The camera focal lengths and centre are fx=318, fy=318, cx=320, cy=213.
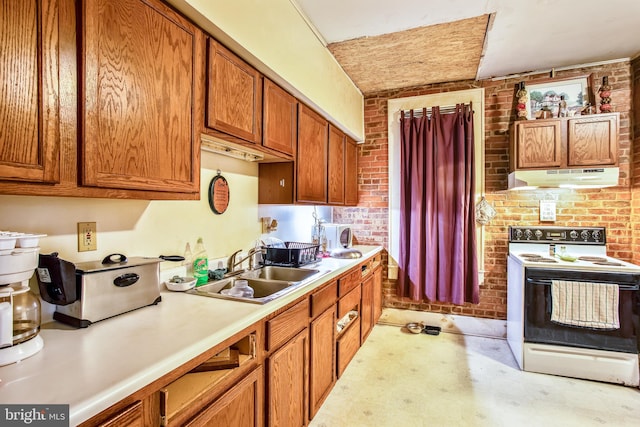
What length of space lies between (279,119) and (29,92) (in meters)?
1.38

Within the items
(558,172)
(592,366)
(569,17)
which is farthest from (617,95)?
(592,366)

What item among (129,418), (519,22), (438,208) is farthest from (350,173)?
(129,418)

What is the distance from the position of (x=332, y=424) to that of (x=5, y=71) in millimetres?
2246

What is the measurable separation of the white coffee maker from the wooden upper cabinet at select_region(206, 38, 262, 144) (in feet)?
2.95

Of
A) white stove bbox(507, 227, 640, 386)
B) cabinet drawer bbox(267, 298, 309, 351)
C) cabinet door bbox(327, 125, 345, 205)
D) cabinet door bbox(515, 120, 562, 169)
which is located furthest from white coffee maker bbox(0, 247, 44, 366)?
cabinet door bbox(515, 120, 562, 169)

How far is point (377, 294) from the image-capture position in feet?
11.9

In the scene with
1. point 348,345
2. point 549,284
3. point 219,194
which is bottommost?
point 348,345

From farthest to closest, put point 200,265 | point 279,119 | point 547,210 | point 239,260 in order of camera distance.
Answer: point 547,210 < point 239,260 < point 279,119 < point 200,265

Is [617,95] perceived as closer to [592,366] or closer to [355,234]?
[592,366]

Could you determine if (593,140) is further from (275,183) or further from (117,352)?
(117,352)

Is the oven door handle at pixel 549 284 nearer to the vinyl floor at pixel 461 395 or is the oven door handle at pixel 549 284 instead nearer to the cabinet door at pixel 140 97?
the vinyl floor at pixel 461 395

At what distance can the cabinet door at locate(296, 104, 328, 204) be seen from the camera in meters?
2.46

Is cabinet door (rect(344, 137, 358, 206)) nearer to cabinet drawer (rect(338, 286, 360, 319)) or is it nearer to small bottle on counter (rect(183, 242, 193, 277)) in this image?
cabinet drawer (rect(338, 286, 360, 319))

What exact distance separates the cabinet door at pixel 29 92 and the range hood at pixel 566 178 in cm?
337
